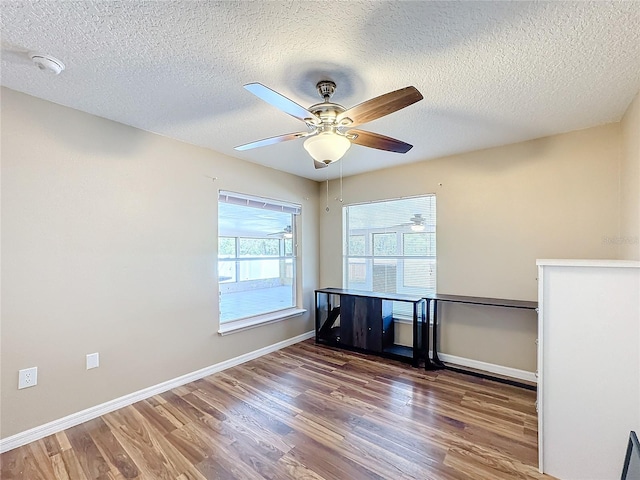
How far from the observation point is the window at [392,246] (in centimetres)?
362

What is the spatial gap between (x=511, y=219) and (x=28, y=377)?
4.24 metres

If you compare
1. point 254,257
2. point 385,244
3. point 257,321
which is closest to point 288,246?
point 254,257

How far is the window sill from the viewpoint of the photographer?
10.9 ft

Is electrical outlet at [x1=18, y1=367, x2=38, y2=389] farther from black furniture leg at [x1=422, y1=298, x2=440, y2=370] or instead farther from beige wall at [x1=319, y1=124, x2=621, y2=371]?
beige wall at [x1=319, y1=124, x2=621, y2=371]

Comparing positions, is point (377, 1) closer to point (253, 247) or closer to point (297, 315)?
point (253, 247)

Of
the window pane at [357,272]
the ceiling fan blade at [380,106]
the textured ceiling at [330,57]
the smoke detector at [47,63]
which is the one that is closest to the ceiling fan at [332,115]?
the ceiling fan blade at [380,106]

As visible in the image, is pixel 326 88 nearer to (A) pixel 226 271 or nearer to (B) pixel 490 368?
(A) pixel 226 271

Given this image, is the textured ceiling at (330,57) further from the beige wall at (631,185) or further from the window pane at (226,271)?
the window pane at (226,271)

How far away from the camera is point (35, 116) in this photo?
82.6 inches

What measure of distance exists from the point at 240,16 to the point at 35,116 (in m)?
1.80

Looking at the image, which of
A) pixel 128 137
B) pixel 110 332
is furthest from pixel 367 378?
pixel 128 137

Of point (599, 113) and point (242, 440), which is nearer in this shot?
point (242, 440)

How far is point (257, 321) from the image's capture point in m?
3.61

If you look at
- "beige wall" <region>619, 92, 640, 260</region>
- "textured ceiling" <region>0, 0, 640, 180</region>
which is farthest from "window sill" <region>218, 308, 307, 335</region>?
"beige wall" <region>619, 92, 640, 260</region>
